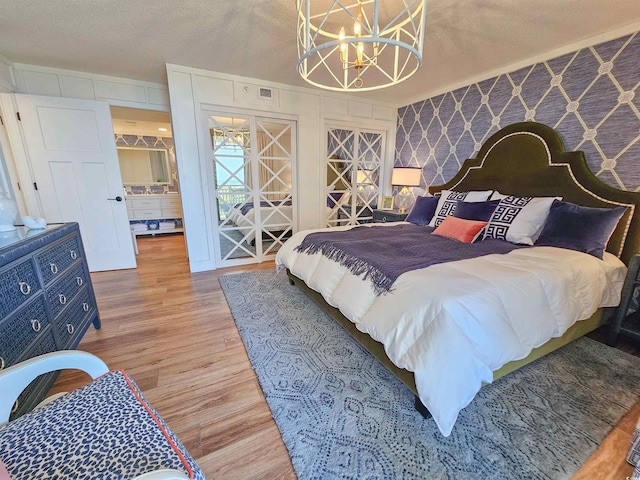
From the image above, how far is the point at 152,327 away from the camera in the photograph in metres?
2.20

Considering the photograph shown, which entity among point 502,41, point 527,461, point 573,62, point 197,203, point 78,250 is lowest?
point 527,461

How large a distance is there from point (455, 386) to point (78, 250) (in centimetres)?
271

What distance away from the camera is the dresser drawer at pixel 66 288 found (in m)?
1.58

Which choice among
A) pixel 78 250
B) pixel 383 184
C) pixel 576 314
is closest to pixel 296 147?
pixel 383 184

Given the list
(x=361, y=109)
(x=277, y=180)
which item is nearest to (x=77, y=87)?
(x=277, y=180)

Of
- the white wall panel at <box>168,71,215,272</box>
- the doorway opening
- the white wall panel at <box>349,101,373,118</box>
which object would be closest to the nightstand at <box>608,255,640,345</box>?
the white wall panel at <box>349,101,373,118</box>

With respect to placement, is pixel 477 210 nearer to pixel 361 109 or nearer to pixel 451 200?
pixel 451 200

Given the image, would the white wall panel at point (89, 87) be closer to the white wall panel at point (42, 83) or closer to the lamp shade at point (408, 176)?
the white wall panel at point (42, 83)

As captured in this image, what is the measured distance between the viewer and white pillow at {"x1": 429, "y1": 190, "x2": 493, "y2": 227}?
2.87m

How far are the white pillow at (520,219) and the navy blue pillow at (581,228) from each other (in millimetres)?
80

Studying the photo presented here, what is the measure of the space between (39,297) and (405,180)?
13.1ft

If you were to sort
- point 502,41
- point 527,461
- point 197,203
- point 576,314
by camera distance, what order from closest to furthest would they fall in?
1. point 527,461
2. point 576,314
3. point 502,41
4. point 197,203

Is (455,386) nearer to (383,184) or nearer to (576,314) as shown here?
(576,314)

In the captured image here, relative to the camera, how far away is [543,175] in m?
2.56
